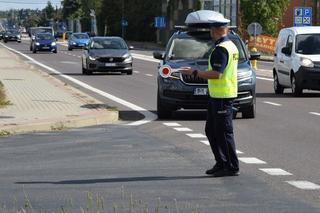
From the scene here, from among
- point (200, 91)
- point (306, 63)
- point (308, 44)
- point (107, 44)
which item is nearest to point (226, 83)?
point (200, 91)

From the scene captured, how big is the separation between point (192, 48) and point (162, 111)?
153 centimetres

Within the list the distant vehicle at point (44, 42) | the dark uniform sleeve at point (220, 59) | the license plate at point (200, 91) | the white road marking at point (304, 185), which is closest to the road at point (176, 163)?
the white road marking at point (304, 185)

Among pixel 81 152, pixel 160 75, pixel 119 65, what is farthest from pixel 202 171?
pixel 119 65

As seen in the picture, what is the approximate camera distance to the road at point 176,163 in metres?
8.47

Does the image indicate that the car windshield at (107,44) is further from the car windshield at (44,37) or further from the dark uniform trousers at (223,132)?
the car windshield at (44,37)

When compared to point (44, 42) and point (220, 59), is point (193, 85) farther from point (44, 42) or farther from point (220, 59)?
point (44, 42)

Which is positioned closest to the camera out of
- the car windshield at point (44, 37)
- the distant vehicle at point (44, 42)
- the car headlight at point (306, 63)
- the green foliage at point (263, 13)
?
the car headlight at point (306, 63)

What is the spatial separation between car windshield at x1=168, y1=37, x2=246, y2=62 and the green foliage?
63.8 metres

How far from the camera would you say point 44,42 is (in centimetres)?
6944

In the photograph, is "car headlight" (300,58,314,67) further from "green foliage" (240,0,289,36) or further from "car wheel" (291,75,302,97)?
"green foliage" (240,0,289,36)

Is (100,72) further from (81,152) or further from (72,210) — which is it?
(72,210)

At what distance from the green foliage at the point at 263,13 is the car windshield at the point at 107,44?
4557 cm

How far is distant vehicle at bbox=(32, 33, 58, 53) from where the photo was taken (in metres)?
68.8

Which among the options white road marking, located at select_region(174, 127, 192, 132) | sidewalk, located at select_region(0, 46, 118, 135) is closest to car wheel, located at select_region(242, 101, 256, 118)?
white road marking, located at select_region(174, 127, 192, 132)
